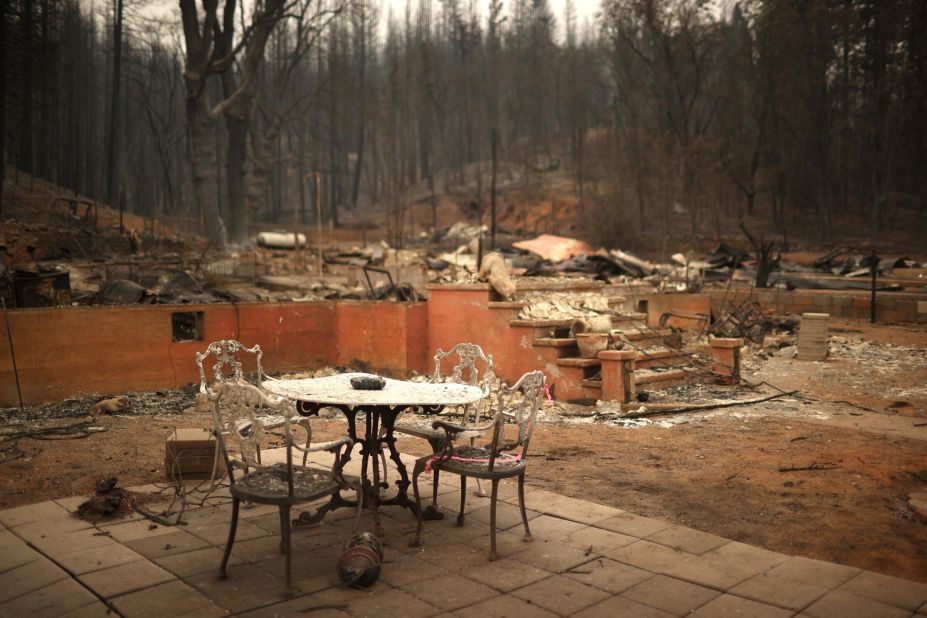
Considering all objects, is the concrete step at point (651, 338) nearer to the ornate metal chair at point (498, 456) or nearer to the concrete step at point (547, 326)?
the concrete step at point (547, 326)

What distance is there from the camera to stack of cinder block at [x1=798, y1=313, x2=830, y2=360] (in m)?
10.6

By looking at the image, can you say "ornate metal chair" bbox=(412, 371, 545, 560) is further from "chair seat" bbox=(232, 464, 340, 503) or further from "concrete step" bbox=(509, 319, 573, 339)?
"concrete step" bbox=(509, 319, 573, 339)

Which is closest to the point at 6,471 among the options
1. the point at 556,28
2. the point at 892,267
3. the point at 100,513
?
the point at 100,513

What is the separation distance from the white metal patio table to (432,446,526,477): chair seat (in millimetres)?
307

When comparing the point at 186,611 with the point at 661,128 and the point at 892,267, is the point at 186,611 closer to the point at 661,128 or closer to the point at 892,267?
the point at 892,267

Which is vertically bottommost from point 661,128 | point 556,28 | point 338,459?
point 338,459

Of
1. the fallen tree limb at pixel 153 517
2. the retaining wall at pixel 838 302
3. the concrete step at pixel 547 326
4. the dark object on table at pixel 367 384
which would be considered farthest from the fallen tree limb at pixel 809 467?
the retaining wall at pixel 838 302

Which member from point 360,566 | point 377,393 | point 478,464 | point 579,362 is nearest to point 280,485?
point 360,566

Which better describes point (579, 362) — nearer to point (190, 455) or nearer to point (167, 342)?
point (190, 455)

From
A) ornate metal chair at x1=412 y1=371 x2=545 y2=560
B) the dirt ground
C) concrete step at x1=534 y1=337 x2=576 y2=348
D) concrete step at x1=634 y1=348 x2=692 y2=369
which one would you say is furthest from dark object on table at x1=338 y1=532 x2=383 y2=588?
concrete step at x1=634 y1=348 x2=692 y2=369

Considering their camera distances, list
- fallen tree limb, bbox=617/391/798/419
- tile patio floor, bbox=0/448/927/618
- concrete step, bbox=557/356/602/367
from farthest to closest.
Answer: concrete step, bbox=557/356/602/367
fallen tree limb, bbox=617/391/798/419
tile patio floor, bbox=0/448/927/618

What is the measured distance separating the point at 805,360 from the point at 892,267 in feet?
30.7

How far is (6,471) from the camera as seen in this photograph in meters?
5.47

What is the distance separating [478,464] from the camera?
4.04 metres
